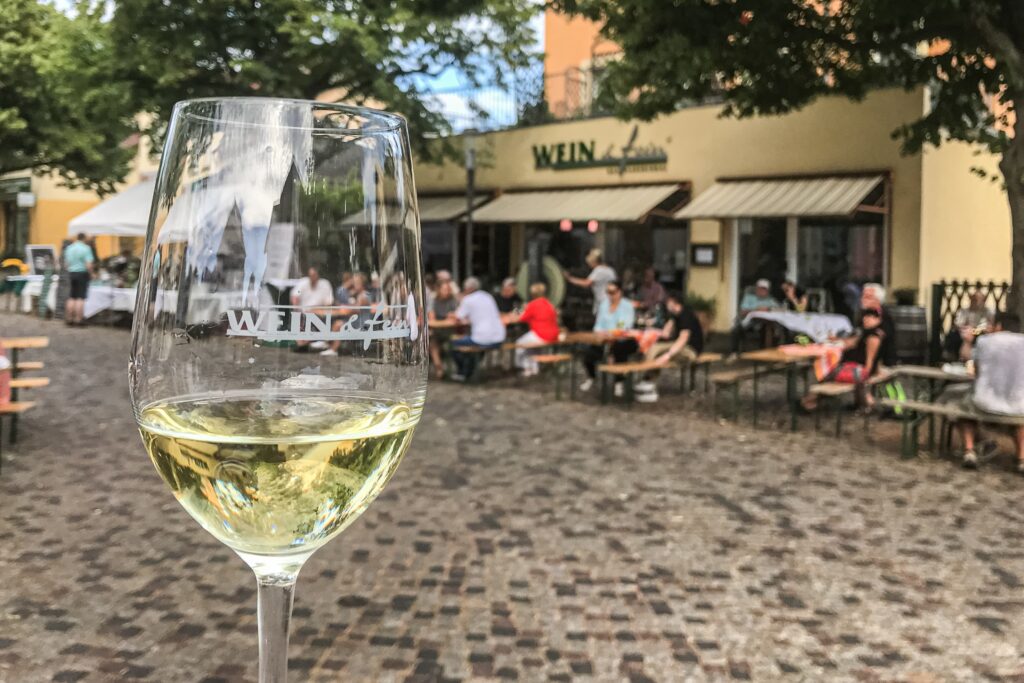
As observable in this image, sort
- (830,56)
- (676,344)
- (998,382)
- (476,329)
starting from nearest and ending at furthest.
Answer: (998,382)
(830,56)
(676,344)
(476,329)

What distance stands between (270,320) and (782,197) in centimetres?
1599

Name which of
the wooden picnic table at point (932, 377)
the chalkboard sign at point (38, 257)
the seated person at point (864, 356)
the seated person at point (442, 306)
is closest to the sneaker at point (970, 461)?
the wooden picnic table at point (932, 377)

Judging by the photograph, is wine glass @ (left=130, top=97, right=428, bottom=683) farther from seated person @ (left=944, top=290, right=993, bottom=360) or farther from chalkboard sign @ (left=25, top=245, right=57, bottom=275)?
chalkboard sign @ (left=25, top=245, right=57, bottom=275)

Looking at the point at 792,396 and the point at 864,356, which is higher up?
the point at 864,356

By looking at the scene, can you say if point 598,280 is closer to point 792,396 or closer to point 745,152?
point 745,152

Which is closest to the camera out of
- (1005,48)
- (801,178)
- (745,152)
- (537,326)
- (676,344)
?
(1005,48)

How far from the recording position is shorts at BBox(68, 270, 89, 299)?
758 inches

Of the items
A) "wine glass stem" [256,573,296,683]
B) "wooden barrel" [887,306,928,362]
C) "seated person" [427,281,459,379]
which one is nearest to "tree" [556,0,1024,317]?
"wooden barrel" [887,306,928,362]

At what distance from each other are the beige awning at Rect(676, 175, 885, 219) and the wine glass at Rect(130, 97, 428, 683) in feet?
48.4

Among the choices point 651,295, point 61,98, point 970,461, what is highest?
point 61,98

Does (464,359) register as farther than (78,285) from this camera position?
No

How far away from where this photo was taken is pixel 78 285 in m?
19.3

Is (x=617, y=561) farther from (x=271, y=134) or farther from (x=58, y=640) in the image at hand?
(x=271, y=134)

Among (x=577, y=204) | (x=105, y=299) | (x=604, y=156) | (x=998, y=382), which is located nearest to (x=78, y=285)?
Answer: (x=105, y=299)
